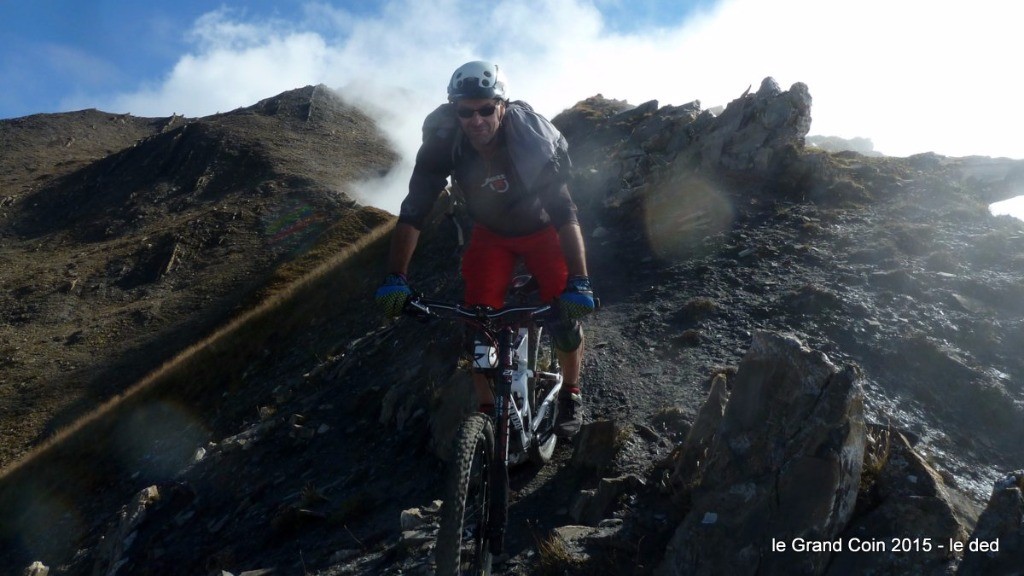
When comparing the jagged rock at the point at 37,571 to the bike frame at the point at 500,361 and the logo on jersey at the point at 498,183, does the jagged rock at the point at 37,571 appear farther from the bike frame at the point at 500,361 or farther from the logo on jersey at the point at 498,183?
the logo on jersey at the point at 498,183

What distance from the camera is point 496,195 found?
5.40 m

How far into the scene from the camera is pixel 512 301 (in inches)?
234

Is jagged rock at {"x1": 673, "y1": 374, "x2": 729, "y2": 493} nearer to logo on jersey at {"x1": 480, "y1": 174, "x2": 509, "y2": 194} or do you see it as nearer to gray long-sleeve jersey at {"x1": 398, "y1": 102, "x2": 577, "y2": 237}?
gray long-sleeve jersey at {"x1": 398, "y1": 102, "x2": 577, "y2": 237}

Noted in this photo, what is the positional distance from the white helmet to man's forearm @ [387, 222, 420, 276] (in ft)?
3.59

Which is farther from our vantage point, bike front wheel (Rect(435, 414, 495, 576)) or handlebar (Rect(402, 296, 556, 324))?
handlebar (Rect(402, 296, 556, 324))

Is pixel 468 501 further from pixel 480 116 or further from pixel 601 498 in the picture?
pixel 480 116

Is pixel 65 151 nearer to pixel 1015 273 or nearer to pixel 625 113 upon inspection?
pixel 625 113

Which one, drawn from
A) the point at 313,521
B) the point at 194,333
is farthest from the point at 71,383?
the point at 313,521

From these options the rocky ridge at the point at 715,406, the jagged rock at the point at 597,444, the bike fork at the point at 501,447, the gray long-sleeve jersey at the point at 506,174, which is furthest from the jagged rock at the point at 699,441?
the gray long-sleeve jersey at the point at 506,174

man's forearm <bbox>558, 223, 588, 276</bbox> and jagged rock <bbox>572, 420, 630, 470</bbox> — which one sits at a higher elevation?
man's forearm <bbox>558, 223, 588, 276</bbox>

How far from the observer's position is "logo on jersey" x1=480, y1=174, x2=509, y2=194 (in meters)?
5.32

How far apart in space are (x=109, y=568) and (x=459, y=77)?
8.07 metres

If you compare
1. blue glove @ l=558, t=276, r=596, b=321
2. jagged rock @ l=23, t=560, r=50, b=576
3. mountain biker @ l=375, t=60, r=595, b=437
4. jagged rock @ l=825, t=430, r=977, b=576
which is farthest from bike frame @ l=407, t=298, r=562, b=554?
jagged rock @ l=23, t=560, r=50, b=576

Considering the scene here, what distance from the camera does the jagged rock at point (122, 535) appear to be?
28.4 ft
